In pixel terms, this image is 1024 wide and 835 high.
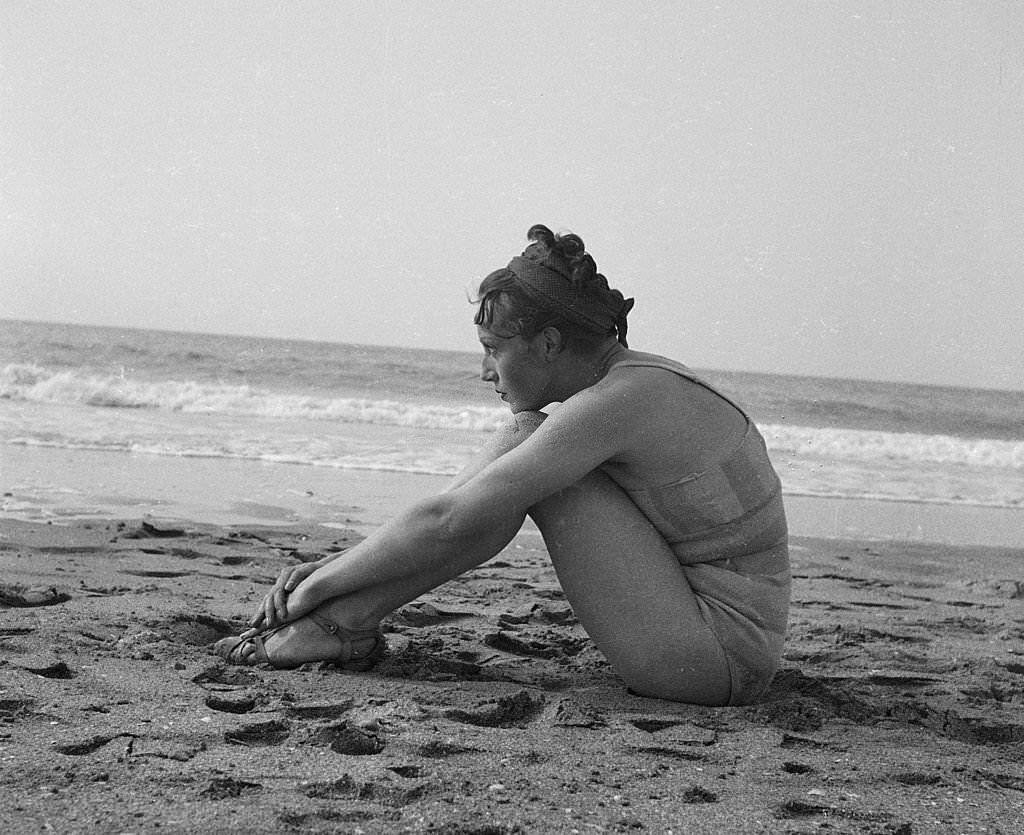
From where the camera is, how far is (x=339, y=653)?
248 centimetres

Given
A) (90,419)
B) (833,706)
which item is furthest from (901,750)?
(90,419)

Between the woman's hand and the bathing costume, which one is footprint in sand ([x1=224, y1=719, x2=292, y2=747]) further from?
the bathing costume

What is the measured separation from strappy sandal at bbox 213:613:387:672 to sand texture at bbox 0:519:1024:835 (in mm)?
46

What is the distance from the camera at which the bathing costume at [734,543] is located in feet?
7.64

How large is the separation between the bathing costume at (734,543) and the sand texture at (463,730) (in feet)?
0.49

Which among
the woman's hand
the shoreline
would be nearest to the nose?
the woman's hand

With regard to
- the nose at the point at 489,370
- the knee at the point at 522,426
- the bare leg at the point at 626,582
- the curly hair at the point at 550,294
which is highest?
the curly hair at the point at 550,294

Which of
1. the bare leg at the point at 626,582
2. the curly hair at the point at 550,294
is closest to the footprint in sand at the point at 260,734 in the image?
the bare leg at the point at 626,582

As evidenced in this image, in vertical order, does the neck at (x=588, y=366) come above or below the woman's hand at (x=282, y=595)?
above

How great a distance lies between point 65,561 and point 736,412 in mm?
2542

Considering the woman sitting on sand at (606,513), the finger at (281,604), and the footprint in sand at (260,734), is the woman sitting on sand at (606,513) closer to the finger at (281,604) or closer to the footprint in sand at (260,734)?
the finger at (281,604)

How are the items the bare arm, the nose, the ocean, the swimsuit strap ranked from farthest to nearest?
the ocean
the nose
the swimsuit strap
the bare arm

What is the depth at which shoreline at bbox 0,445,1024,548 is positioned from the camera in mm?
5316

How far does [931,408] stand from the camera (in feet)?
73.3
